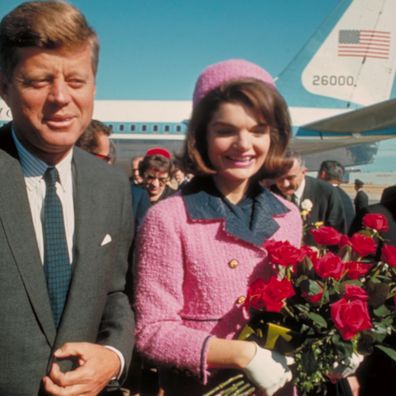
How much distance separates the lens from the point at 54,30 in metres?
1.26

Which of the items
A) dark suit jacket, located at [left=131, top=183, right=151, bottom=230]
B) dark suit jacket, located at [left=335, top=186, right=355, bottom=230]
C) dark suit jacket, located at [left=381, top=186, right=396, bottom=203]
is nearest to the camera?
dark suit jacket, located at [left=381, top=186, right=396, bottom=203]

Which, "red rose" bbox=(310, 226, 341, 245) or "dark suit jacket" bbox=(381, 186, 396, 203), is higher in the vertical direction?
"red rose" bbox=(310, 226, 341, 245)

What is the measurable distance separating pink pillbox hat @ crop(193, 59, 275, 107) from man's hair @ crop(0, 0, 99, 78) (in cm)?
40

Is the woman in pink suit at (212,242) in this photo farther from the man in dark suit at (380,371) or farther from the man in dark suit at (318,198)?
the man in dark suit at (318,198)

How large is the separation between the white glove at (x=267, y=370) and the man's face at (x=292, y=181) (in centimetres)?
268

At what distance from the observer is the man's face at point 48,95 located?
126 centimetres

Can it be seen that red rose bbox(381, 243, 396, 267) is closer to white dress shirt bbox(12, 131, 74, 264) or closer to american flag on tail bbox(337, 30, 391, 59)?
white dress shirt bbox(12, 131, 74, 264)

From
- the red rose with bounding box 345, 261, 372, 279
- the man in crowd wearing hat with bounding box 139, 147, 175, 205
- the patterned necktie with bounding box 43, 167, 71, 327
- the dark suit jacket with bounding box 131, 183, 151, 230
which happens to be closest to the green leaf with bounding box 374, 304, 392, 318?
the red rose with bounding box 345, 261, 372, 279

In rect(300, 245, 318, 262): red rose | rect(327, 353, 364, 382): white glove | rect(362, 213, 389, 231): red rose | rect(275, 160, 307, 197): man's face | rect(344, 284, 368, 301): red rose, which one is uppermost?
rect(362, 213, 389, 231): red rose

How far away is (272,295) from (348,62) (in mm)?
25110

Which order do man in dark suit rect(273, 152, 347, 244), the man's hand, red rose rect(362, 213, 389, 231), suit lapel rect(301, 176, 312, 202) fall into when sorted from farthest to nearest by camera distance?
suit lapel rect(301, 176, 312, 202)
man in dark suit rect(273, 152, 347, 244)
red rose rect(362, 213, 389, 231)
the man's hand

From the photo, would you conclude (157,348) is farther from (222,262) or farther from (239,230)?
(239,230)

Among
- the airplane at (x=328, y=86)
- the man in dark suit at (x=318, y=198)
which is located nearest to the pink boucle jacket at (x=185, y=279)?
the man in dark suit at (x=318, y=198)

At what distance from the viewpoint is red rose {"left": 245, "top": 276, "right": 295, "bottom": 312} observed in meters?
1.28
